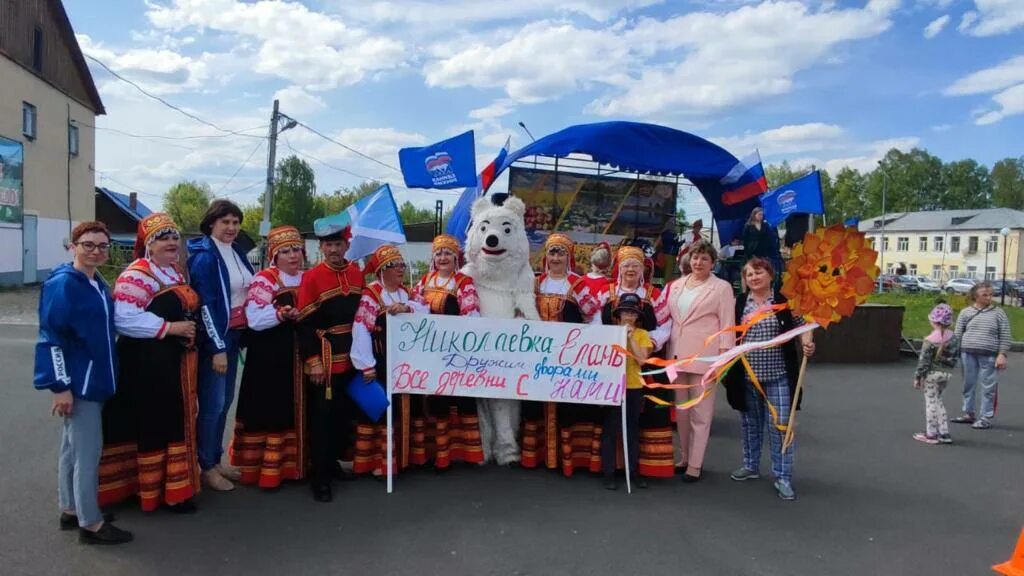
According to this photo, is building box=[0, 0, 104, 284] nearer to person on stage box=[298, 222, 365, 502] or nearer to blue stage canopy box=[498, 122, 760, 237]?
blue stage canopy box=[498, 122, 760, 237]

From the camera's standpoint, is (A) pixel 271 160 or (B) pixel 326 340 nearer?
(B) pixel 326 340

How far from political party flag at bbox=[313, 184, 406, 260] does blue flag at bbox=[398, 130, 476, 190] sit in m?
2.77

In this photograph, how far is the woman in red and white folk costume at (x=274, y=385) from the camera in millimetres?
4293

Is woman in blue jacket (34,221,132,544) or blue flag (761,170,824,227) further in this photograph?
blue flag (761,170,824,227)

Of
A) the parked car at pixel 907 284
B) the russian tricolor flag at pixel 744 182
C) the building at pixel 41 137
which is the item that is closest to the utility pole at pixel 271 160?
the building at pixel 41 137

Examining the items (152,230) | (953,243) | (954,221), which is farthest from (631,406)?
(954,221)

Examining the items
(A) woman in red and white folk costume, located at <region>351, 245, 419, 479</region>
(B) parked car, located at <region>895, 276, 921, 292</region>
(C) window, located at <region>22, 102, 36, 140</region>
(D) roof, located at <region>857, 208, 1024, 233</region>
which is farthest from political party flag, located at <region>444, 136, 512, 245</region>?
(D) roof, located at <region>857, 208, 1024, 233</region>

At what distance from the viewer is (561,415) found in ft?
15.9

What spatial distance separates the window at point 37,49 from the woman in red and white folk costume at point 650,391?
23908mm

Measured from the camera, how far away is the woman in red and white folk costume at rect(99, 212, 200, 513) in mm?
3744

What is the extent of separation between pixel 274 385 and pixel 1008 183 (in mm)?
90721

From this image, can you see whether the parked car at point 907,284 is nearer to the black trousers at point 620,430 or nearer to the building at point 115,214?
the black trousers at point 620,430

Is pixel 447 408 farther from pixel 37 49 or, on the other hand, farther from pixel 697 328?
Result: pixel 37 49

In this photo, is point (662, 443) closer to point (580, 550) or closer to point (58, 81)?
point (580, 550)
